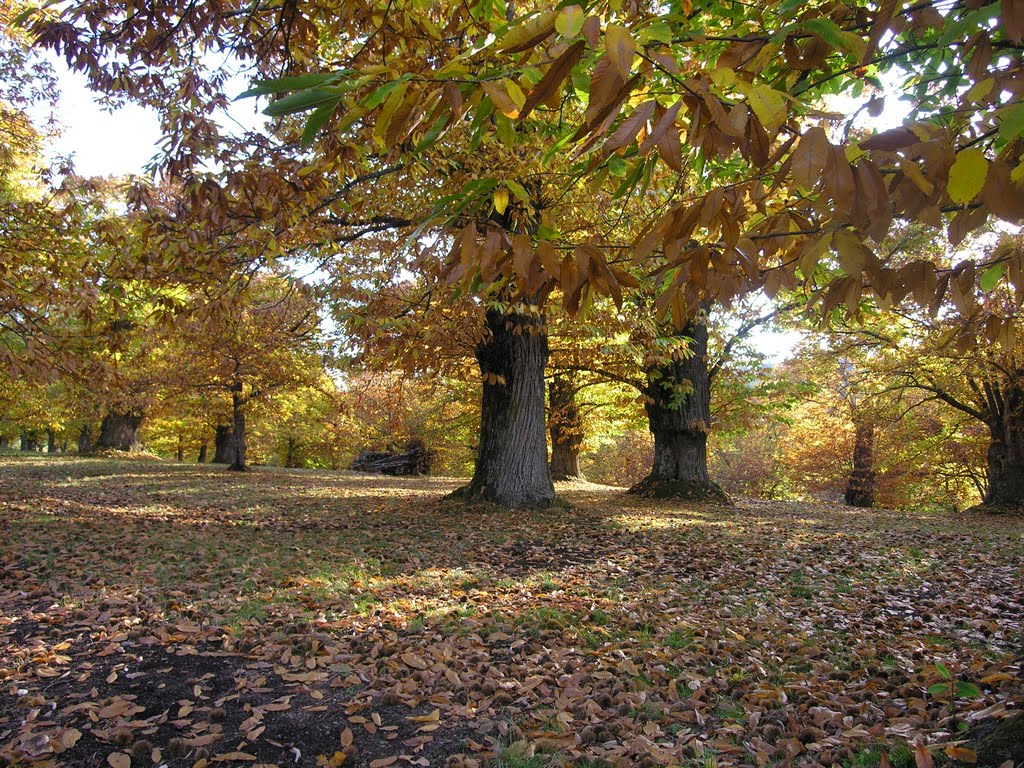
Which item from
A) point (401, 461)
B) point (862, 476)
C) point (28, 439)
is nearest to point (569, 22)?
point (862, 476)

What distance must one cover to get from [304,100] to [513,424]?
8726mm

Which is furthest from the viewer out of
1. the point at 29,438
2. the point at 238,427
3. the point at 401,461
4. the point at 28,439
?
the point at 28,439

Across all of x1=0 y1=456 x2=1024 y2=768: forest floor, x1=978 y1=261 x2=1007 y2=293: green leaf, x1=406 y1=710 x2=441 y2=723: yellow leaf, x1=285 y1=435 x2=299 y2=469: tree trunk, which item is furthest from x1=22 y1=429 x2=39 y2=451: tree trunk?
x1=978 y1=261 x2=1007 y2=293: green leaf

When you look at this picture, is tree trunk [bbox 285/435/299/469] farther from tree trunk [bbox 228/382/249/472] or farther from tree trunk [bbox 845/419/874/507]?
tree trunk [bbox 845/419/874/507]

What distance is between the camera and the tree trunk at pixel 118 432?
2255cm

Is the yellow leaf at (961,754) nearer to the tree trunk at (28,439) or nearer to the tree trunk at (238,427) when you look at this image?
the tree trunk at (238,427)

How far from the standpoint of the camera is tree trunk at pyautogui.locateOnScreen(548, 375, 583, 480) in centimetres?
1727

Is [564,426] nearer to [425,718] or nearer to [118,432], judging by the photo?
[425,718]

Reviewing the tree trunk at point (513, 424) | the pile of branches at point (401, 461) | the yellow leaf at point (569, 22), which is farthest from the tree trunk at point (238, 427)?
the yellow leaf at point (569, 22)

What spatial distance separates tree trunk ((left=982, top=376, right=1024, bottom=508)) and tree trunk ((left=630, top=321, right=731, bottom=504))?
6681 mm

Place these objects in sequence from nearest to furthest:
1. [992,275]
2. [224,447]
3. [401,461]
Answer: [992,275]
[401,461]
[224,447]

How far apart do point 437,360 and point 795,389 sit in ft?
30.6

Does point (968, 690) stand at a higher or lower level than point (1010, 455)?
lower

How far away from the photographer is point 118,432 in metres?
22.8
